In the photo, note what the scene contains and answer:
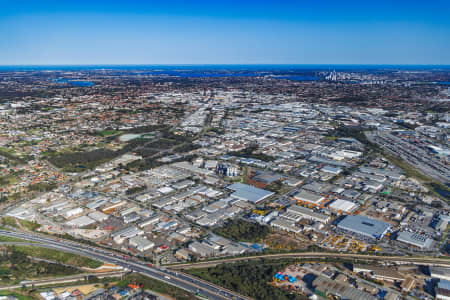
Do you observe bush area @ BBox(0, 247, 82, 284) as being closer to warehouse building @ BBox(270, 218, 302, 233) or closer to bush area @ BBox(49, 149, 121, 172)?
warehouse building @ BBox(270, 218, 302, 233)

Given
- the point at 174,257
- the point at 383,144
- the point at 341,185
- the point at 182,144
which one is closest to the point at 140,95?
the point at 182,144

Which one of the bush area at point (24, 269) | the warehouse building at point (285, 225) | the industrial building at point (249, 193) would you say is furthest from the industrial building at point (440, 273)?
the bush area at point (24, 269)

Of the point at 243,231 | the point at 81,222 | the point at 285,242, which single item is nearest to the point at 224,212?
the point at 243,231

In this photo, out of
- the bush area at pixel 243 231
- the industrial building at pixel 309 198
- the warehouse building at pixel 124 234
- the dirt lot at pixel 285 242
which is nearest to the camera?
the dirt lot at pixel 285 242

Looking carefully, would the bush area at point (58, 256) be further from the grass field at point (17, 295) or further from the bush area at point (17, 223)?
the grass field at point (17, 295)

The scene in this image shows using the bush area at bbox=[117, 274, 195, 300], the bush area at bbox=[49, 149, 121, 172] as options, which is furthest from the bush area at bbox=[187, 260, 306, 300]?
the bush area at bbox=[49, 149, 121, 172]

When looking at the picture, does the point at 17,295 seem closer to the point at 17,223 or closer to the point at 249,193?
the point at 17,223

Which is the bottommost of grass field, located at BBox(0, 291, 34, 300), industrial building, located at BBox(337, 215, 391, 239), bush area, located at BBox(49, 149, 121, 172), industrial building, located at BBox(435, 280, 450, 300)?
grass field, located at BBox(0, 291, 34, 300)
